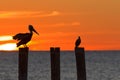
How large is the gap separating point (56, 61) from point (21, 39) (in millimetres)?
1876

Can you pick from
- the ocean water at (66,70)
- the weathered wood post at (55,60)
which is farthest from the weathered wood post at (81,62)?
the ocean water at (66,70)

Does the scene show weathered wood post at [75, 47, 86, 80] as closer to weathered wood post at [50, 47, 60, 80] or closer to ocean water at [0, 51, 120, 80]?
weathered wood post at [50, 47, 60, 80]

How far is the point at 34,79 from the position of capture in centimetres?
5872

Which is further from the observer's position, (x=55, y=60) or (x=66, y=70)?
(x=66, y=70)

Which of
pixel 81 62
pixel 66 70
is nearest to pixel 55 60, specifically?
pixel 81 62

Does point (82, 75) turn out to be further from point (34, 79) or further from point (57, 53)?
point (34, 79)

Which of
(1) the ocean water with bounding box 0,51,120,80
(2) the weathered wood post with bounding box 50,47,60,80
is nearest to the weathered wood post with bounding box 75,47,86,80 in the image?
(2) the weathered wood post with bounding box 50,47,60,80

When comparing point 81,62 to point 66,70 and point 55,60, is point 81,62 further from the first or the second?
point 66,70

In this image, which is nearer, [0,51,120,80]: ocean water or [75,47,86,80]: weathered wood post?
[75,47,86,80]: weathered wood post

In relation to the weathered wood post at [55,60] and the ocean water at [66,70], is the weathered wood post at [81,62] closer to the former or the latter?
the weathered wood post at [55,60]

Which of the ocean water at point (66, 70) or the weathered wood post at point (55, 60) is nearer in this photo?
the weathered wood post at point (55, 60)

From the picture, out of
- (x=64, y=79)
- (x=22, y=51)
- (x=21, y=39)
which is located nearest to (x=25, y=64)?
(x=22, y=51)

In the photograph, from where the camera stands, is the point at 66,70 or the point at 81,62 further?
the point at 66,70

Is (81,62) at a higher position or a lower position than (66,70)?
lower
